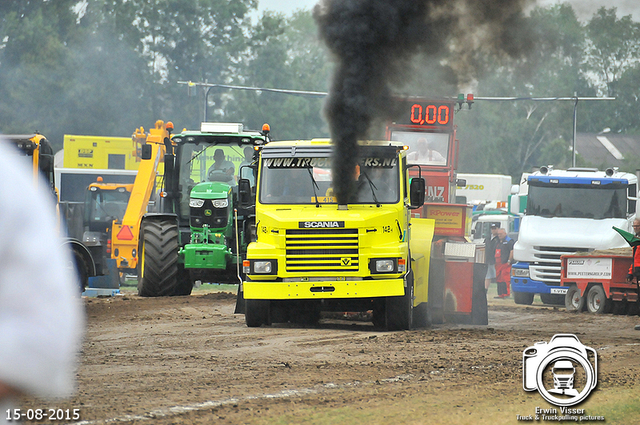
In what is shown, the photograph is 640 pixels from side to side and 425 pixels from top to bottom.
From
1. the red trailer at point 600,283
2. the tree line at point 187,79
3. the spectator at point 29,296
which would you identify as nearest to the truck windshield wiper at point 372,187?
the red trailer at point 600,283

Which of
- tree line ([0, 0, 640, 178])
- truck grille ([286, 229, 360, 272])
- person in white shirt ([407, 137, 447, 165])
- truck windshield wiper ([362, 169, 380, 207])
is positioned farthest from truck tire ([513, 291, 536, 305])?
tree line ([0, 0, 640, 178])

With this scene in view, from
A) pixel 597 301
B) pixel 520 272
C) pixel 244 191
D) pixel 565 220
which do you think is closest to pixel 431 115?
pixel 565 220

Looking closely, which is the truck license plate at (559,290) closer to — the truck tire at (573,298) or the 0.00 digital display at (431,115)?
the truck tire at (573,298)

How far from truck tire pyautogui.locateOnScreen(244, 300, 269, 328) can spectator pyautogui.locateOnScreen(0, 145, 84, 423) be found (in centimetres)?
1026

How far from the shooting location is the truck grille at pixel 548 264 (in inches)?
894

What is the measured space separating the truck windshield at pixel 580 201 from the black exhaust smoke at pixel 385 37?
28.8ft

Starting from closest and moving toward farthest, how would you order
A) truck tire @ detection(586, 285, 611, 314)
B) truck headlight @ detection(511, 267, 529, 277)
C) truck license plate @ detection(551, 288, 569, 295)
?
truck tire @ detection(586, 285, 611, 314)
truck license plate @ detection(551, 288, 569, 295)
truck headlight @ detection(511, 267, 529, 277)

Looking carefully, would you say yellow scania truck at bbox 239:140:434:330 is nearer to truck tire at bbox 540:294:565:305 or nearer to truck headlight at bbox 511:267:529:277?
truck headlight at bbox 511:267:529:277

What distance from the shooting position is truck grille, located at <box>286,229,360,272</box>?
496 inches

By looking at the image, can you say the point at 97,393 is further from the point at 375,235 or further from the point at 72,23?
the point at 72,23

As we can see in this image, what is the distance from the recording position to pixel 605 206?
22938 millimetres

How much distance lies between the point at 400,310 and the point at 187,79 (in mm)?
Answer: 52492

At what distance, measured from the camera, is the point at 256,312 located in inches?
516

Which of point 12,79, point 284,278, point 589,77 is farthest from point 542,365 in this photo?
point 12,79
